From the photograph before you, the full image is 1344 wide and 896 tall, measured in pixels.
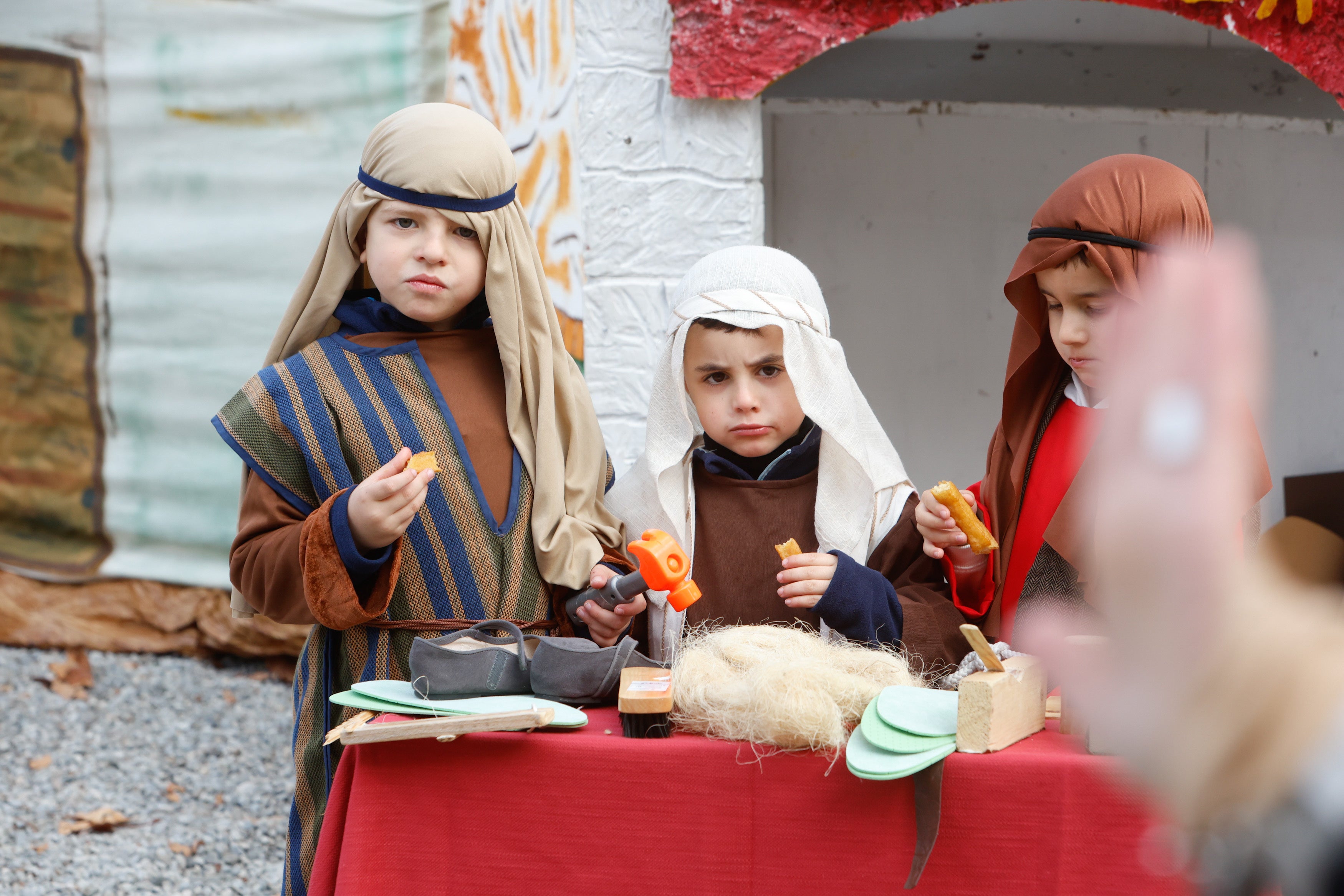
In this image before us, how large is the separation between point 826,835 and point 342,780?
721 millimetres

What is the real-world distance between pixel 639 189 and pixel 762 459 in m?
1.73

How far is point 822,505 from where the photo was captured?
2.10m

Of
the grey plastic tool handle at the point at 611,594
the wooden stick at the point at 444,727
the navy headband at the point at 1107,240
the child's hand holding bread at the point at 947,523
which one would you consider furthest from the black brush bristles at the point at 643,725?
the navy headband at the point at 1107,240

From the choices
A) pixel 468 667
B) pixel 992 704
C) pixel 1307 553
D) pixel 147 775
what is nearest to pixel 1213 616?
pixel 1307 553

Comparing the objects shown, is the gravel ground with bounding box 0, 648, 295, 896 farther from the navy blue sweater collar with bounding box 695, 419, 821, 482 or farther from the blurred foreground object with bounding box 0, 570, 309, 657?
the navy blue sweater collar with bounding box 695, 419, 821, 482

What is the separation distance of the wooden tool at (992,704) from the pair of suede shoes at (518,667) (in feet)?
1.77

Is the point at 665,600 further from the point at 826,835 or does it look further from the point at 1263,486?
the point at 1263,486

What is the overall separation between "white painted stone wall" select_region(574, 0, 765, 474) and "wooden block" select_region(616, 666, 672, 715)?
6.88 ft

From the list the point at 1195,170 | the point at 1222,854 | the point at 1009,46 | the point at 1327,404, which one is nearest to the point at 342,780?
the point at 1222,854

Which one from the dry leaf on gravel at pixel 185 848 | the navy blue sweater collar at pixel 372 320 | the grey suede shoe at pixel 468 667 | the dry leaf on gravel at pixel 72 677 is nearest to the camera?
the grey suede shoe at pixel 468 667

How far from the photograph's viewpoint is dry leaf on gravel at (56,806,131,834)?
3.49 m

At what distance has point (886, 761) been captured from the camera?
1.44 metres

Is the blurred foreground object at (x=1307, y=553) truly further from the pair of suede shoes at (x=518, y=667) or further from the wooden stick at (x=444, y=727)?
the pair of suede shoes at (x=518, y=667)

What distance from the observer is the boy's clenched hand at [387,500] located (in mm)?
1780
